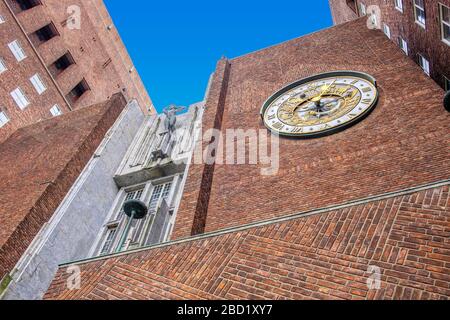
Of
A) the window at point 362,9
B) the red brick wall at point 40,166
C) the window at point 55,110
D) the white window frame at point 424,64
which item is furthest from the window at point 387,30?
the window at point 55,110

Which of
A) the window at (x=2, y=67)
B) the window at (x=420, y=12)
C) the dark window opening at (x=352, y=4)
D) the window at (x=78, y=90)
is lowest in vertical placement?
the window at (x=420, y=12)

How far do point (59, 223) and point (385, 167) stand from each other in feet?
24.4

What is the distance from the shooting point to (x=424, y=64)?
37.3 feet

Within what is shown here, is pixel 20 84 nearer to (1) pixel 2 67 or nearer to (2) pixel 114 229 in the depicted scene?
(1) pixel 2 67

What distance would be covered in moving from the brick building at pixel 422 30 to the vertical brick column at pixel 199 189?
5875 millimetres

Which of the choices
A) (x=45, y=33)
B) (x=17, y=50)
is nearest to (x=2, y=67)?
(x=17, y=50)

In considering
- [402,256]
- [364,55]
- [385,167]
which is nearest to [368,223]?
[402,256]

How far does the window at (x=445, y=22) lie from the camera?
360 inches

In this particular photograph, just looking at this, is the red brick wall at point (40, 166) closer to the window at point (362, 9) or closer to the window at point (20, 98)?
the window at point (20, 98)

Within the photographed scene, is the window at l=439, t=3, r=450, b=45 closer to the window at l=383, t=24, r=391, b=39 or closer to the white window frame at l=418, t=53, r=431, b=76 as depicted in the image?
the white window frame at l=418, t=53, r=431, b=76

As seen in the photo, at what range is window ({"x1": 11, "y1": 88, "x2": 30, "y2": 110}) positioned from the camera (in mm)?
19625

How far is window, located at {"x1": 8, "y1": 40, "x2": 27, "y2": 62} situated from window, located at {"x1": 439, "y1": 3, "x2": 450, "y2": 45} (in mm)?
19664

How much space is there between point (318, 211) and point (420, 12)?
25.2 ft

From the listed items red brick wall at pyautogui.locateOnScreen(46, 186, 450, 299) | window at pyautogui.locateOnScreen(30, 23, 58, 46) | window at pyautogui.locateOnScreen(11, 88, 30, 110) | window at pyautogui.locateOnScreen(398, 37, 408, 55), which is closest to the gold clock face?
window at pyautogui.locateOnScreen(398, 37, 408, 55)
